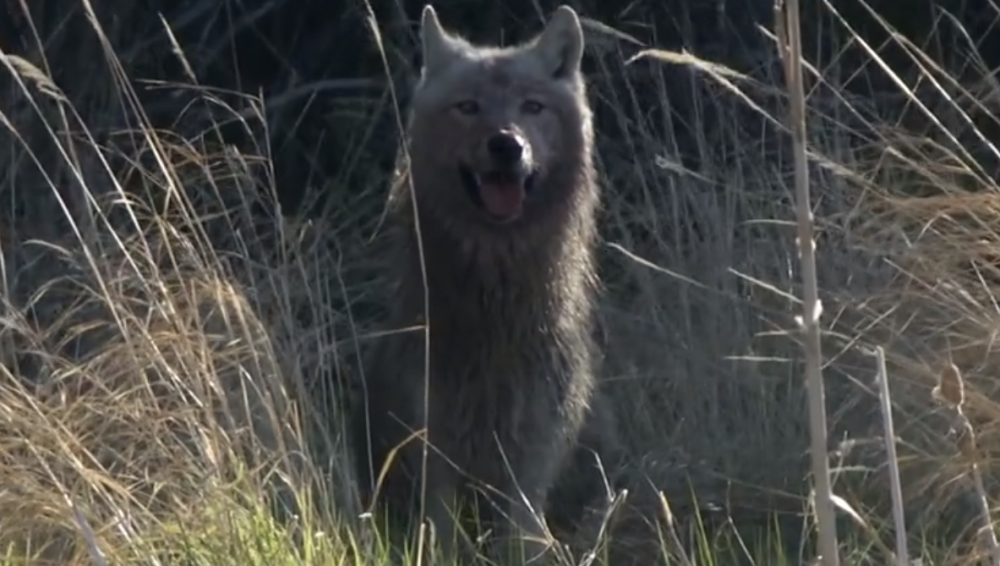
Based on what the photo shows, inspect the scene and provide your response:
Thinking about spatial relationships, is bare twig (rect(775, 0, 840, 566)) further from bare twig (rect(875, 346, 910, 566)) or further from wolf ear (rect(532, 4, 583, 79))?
wolf ear (rect(532, 4, 583, 79))

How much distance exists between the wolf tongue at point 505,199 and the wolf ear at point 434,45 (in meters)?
0.52

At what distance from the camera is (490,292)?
225 inches

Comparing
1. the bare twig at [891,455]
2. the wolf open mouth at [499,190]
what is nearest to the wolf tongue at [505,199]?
the wolf open mouth at [499,190]

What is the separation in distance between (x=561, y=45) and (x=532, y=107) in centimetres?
29

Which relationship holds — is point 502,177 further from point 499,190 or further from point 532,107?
point 532,107

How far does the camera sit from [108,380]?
15.5 ft

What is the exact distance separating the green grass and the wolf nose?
0.49m

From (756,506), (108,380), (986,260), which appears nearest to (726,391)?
(756,506)

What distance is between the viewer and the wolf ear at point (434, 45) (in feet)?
19.5

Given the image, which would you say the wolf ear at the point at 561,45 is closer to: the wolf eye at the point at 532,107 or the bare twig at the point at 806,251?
the wolf eye at the point at 532,107

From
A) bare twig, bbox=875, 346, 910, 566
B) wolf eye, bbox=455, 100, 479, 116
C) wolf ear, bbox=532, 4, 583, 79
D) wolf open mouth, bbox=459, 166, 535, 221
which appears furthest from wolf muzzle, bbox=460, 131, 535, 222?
bare twig, bbox=875, 346, 910, 566

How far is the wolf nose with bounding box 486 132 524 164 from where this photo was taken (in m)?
5.49

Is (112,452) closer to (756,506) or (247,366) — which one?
(247,366)

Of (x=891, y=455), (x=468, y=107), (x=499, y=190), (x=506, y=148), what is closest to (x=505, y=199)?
(x=499, y=190)
